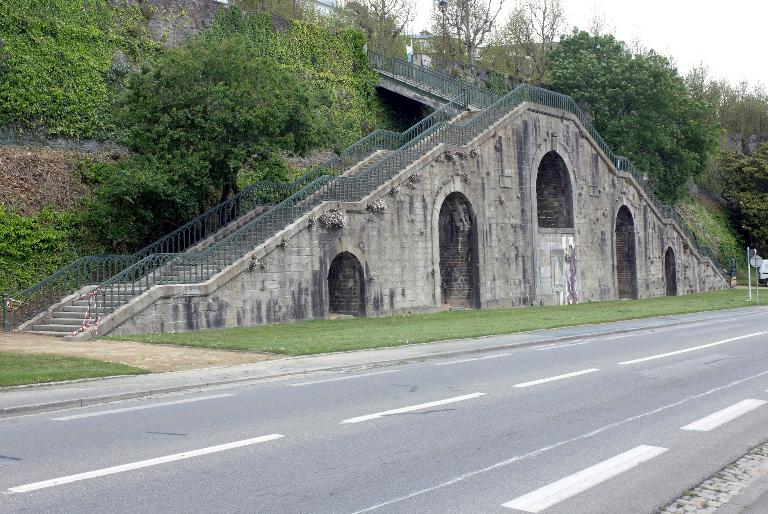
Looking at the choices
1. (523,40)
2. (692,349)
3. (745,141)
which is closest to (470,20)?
(523,40)

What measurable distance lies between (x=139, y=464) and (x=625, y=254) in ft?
143

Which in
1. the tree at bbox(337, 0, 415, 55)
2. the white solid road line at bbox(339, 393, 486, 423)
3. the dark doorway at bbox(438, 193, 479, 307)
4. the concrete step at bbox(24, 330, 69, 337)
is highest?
the tree at bbox(337, 0, 415, 55)

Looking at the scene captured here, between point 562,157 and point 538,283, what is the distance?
723 centimetres

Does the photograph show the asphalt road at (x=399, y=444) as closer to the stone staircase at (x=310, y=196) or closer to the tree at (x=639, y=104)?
the stone staircase at (x=310, y=196)

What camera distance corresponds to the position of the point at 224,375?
47.6ft

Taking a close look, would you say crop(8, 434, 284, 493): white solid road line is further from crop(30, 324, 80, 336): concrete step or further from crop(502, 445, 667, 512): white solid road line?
crop(30, 324, 80, 336): concrete step

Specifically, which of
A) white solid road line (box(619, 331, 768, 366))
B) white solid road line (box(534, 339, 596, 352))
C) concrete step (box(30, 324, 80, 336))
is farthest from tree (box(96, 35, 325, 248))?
white solid road line (box(619, 331, 768, 366))

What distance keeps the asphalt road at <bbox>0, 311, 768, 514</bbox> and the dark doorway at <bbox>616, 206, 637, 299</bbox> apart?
3434cm

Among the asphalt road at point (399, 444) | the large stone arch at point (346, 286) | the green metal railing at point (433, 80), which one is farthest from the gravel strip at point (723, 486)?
the green metal railing at point (433, 80)

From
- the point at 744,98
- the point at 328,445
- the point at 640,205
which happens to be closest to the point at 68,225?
the point at 328,445

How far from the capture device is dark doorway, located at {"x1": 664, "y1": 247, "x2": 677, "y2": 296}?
52250 mm

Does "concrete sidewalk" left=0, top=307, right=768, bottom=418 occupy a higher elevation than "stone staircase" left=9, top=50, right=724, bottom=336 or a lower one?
lower

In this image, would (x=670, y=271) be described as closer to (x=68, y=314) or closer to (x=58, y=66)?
(x=58, y=66)

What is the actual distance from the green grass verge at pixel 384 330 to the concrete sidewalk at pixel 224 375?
94 centimetres
